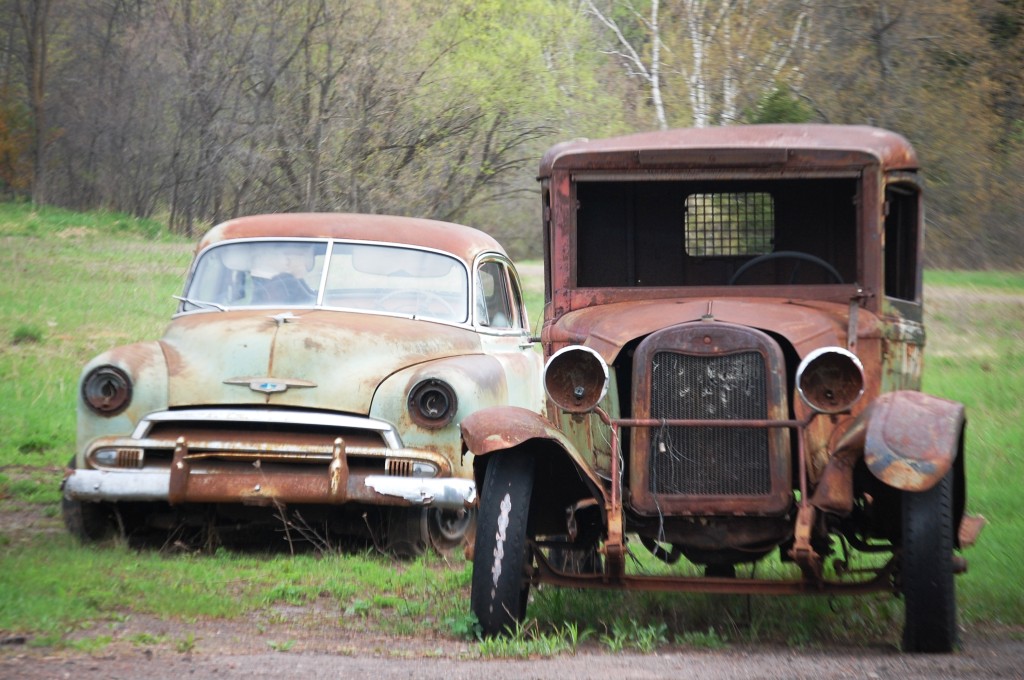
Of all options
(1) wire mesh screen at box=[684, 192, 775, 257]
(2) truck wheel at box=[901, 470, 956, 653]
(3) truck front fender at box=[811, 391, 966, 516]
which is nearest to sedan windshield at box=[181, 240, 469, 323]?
(1) wire mesh screen at box=[684, 192, 775, 257]

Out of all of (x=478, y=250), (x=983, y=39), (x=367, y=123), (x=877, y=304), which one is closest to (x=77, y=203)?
(x=367, y=123)

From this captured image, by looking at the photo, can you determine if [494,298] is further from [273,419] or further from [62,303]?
[62,303]

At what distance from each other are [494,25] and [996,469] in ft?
39.9

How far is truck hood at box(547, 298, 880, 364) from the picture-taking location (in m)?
4.79

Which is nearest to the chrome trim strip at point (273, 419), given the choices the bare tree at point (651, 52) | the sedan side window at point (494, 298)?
the sedan side window at point (494, 298)

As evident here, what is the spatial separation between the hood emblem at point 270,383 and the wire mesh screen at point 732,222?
2116 millimetres

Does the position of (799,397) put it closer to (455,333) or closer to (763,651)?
Result: (763,651)

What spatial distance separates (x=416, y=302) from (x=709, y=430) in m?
3.14

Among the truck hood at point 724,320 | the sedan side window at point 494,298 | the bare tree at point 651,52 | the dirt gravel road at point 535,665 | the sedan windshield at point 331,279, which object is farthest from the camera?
the bare tree at point 651,52

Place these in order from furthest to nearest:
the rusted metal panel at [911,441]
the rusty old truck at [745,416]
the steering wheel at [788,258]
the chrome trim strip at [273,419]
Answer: the chrome trim strip at [273,419], the steering wheel at [788,258], the rusty old truck at [745,416], the rusted metal panel at [911,441]

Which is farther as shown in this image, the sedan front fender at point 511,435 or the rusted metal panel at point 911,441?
the sedan front fender at point 511,435

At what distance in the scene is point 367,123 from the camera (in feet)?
Result: 56.9

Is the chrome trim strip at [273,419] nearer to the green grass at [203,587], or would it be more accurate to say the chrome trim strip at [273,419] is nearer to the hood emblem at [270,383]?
the hood emblem at [270,383]

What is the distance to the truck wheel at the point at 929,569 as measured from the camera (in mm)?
4172
